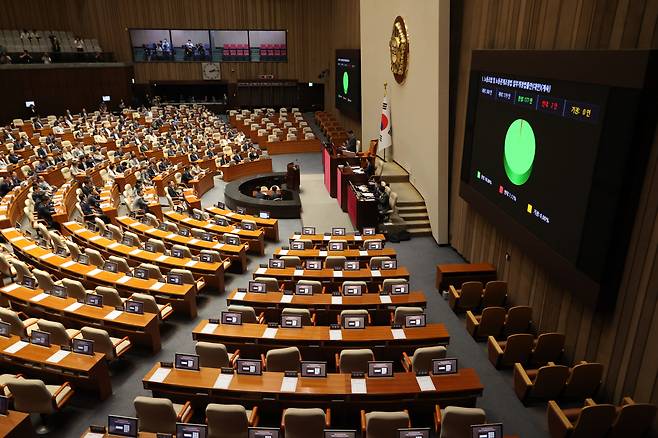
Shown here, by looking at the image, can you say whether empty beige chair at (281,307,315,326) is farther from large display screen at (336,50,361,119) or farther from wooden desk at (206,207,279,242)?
large display screen at (336,50,361,119)

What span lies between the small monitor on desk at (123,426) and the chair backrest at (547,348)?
18.2 feet

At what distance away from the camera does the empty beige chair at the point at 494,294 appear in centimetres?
883

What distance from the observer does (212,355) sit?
6402 mm

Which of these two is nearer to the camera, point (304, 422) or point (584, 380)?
point (304, 422)

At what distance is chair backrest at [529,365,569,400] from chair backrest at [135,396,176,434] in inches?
182

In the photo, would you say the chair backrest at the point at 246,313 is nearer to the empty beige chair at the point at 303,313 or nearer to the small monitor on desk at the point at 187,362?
the empty beige chair at the point at 303,313

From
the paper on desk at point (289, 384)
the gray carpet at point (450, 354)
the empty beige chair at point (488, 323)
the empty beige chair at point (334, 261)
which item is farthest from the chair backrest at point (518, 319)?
the paper on desk at point (289, 384)

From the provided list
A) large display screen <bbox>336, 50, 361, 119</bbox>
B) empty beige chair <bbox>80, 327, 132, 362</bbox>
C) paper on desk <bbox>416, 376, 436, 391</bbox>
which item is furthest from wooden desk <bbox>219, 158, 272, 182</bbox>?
paper on desk <bbox>416, 376, 436, 391</bbox>

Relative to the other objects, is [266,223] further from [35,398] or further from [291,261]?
[35,398]

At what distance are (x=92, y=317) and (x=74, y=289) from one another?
105cm

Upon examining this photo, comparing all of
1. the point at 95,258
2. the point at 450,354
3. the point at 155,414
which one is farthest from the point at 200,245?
the point at 450,354

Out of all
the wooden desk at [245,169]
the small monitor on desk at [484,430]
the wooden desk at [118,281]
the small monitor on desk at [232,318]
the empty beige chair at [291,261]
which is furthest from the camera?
the wooden desk at [245,169]

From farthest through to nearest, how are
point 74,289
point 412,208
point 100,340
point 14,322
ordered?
1. point 412,208
2. point 74,289
3. point 14,322
4. point 100,340

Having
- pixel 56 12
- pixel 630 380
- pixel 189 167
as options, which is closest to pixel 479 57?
pixel 630 380
